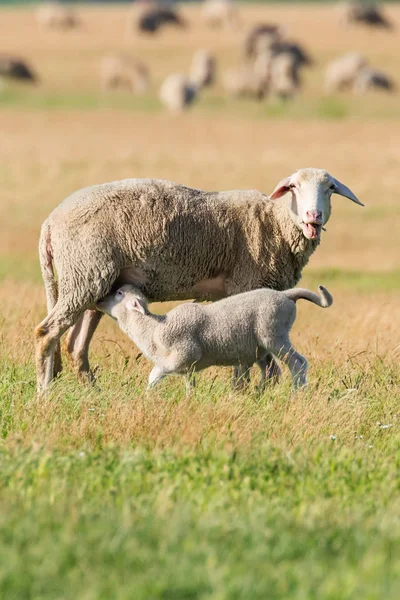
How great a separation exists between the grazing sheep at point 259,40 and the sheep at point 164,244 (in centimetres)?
4478

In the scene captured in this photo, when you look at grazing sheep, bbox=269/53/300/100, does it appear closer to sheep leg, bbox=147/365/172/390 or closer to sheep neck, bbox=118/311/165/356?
sheep neck, bbox=118/311/165/356

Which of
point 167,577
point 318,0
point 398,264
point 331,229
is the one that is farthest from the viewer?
point 318,0

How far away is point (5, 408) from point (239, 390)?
1.42 metres

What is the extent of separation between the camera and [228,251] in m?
7.59

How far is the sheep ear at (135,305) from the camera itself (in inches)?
270

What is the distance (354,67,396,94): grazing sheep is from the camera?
149 feet

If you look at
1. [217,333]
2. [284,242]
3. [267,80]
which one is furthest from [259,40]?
[217,333]

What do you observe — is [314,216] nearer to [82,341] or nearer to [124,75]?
[82,341]

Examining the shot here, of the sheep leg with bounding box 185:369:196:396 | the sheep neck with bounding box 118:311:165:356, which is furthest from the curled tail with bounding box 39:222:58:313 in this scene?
the sheep leg with bounding box 185:369:196:396

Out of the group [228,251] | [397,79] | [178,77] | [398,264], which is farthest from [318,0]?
[228,251]

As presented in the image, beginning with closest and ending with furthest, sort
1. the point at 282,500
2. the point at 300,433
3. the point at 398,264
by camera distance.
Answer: the point at 282,500 < the point at 300,433 < the point at 398,264

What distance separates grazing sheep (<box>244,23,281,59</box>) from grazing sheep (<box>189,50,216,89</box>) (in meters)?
3.27

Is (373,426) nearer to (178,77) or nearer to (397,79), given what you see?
(178,77)

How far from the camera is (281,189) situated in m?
7.61
